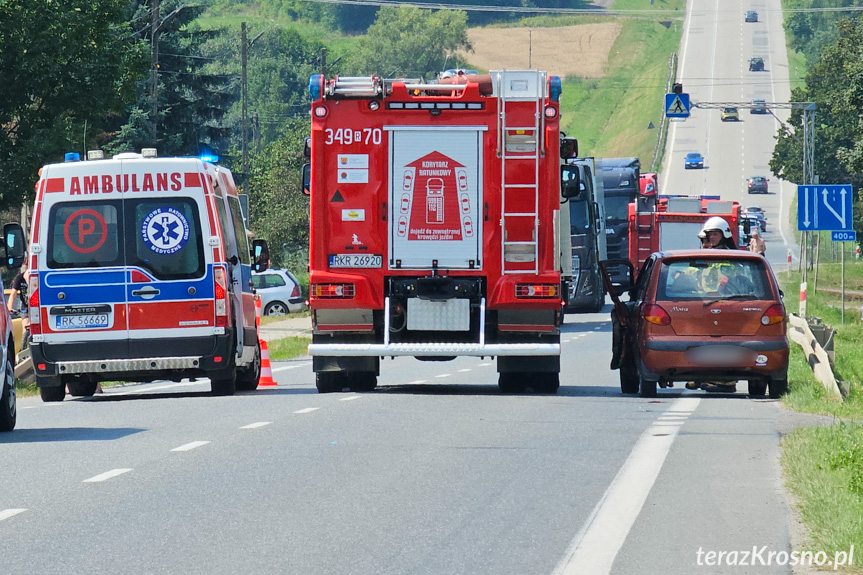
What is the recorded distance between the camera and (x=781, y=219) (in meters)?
95.4

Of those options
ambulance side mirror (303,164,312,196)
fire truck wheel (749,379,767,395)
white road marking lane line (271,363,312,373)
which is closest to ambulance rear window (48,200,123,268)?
ambulance side mirror (303,164,312,196)

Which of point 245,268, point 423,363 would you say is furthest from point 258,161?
point 245,268

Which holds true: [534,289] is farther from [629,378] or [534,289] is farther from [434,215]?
[629,378]

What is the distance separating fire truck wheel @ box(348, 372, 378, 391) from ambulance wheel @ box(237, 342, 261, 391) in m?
1.53

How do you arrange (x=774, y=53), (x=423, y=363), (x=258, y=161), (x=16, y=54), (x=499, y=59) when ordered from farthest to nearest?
(x=499, y=59) → (x=774, y=53) → (x=258, y=161) → (x=16, y=54) → (x=423, y=363)

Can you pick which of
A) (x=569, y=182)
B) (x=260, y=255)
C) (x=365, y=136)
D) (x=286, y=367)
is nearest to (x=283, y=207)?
(x=286, y=367)

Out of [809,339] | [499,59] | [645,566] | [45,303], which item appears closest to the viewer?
[645,566]

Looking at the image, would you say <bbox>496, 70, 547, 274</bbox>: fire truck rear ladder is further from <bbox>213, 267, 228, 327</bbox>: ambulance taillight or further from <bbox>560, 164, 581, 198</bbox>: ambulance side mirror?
<bbox>213, 267, 228, 327</bbox>: ambulance taillight

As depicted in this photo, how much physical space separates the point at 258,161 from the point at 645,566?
53.9 m

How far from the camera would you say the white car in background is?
1681 inches

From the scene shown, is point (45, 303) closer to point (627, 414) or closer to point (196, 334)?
point (196, 334)

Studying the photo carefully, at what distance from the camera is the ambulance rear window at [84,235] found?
647 inches

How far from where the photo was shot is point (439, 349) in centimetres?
1650

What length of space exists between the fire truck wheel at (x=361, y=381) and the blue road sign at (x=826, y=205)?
1316 cm
